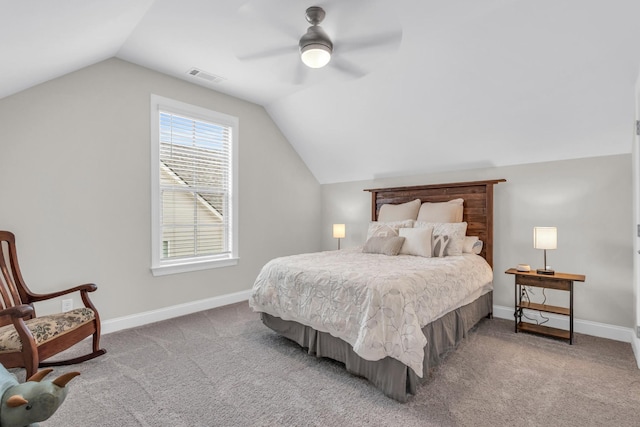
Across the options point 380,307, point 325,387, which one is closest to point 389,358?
point 380,307

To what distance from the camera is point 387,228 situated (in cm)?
382

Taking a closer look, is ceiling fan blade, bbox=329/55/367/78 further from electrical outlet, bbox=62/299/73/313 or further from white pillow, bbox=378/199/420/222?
electrical outlet, bbox=62/299/73/313

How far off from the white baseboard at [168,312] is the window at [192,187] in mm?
427

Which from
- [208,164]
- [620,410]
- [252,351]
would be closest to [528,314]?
→ [620,410]

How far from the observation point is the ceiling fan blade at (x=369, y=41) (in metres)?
2.74

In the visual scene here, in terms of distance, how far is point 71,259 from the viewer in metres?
2.97

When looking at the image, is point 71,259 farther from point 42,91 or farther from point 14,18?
point 14,18

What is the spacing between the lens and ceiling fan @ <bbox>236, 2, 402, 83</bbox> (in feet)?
7.95

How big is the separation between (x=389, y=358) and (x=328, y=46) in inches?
91.0

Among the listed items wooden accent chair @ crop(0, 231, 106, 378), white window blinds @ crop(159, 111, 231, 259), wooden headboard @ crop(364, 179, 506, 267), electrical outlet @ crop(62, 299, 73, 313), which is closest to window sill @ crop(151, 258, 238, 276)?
white window blinds @ crop(159, 111, 231, 259)

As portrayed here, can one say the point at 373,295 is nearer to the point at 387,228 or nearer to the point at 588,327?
the point at 387,228

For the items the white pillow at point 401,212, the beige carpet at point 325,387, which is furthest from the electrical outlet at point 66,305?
the white pillow at point 401,212

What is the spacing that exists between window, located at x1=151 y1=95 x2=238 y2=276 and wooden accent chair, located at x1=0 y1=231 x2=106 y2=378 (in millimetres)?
1052

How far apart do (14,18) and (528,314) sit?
480 cm
